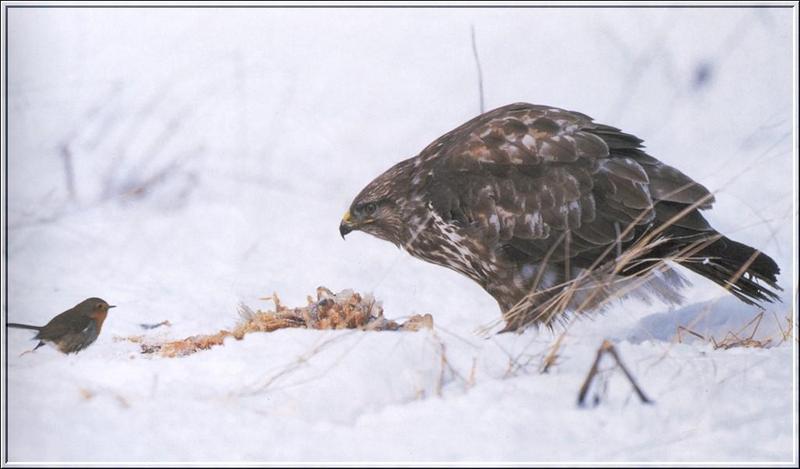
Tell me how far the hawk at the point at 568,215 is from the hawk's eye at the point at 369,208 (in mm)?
414

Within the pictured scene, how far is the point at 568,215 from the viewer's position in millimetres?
4809

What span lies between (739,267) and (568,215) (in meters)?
0.87

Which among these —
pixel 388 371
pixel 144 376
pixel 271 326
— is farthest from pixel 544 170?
pixel 144 376

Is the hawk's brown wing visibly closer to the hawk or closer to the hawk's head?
the hawk

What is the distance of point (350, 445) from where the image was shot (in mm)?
2791

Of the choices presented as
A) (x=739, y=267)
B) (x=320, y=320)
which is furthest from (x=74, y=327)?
(x=739, y=267)

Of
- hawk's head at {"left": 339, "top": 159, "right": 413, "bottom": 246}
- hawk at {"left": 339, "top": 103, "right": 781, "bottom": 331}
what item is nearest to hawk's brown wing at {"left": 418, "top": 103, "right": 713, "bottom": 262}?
hawk at {"left": 339, "top": 103, "right": 781, "bottom": 331}

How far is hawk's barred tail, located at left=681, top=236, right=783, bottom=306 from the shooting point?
4781mm

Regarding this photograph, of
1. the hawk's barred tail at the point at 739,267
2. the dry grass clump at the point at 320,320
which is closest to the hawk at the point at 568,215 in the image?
the hawk's barred tail at the point at 739,267

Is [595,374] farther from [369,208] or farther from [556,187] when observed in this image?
[369,208]

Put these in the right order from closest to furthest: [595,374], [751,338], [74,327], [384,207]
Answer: [595,374], [74,327], [751,338], [384,207]

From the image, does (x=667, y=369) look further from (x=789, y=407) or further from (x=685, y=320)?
(x=685, y=320)

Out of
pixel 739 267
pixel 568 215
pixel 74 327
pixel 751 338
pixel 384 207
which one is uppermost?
pixel 384 207

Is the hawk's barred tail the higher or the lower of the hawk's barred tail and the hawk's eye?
the lower
